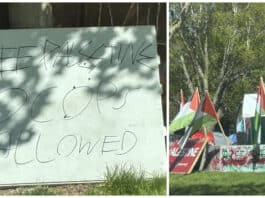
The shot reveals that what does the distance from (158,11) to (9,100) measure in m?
1.93

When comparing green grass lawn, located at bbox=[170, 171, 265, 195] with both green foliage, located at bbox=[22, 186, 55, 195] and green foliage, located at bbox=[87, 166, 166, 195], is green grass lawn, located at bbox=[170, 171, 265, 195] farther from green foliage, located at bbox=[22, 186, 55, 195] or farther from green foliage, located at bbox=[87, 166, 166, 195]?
green foliage, located at bbox=[22, 186, 55, 195]

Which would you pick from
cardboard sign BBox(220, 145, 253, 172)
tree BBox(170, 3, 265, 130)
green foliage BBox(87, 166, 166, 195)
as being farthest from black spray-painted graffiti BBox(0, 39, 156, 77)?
cardboard sign BBox(220, 145, 253, 172)

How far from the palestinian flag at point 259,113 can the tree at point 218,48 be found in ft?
1.59

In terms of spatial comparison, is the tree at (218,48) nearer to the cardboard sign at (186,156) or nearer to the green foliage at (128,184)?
the cardboard sign at (186,156)

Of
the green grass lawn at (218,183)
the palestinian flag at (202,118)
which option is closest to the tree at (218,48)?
the palestinian flag at (202,118)

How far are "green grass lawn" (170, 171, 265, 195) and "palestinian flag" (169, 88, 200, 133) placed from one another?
64cm

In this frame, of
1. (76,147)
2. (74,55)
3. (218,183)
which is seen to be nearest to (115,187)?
(76,147)

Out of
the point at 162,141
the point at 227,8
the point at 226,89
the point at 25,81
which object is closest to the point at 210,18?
the point at 227,8

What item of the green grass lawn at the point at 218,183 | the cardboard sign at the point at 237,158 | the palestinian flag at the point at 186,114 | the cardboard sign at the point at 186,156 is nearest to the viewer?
Result: the green grass lawn at the point at 218,183

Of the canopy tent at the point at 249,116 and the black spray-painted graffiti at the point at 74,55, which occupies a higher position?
the black spray-painted graffiti at the point at 74,55

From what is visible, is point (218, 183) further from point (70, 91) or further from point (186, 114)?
point (70, 91)

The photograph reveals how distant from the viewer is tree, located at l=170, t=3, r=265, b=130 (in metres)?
6.92

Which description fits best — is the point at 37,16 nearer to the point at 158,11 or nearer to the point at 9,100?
the point at 9,100

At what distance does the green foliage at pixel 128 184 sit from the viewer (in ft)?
16.0
